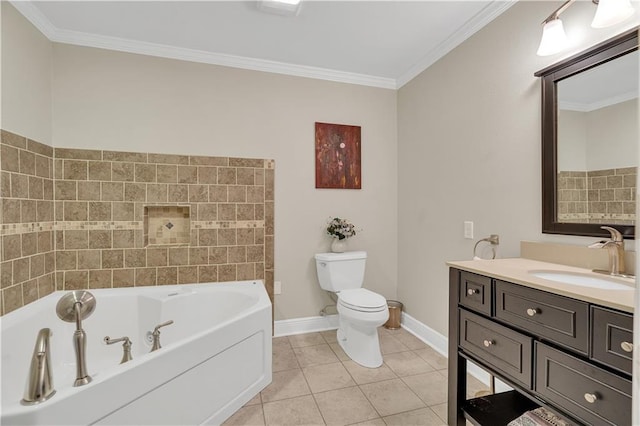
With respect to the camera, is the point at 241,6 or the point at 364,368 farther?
the point at 364,368

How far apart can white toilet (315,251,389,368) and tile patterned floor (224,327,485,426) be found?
0.09 metres

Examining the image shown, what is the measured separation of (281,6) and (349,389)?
97.6 inches

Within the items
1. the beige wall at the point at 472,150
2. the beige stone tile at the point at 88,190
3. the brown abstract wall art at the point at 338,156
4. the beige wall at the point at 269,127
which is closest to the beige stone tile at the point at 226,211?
the beige wall at the point at 269,127

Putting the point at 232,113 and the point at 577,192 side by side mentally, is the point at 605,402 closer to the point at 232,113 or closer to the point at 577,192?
the point at 577,192

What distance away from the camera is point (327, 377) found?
2.11 m

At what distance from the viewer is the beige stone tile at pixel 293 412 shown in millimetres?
1674

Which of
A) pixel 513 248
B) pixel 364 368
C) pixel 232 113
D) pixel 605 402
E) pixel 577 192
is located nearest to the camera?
pixel 605 402

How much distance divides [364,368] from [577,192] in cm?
170

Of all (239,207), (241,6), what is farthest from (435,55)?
(239,207)

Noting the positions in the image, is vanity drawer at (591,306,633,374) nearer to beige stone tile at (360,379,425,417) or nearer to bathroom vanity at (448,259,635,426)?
bathroom vanity at (448,259,635,426)

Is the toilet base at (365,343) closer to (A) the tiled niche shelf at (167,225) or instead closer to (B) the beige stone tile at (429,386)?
(B) the beige stone tile at (429,386)

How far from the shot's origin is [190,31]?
2248 millimetres

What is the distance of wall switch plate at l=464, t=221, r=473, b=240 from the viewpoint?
218cm

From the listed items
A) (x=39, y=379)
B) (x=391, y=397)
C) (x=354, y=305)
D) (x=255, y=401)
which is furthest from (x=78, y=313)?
(x=391, y=397)
